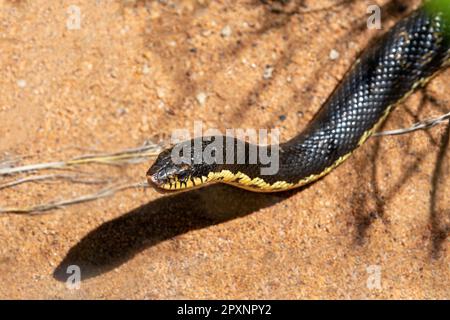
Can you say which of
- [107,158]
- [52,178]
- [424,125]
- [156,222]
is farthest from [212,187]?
[424,125]

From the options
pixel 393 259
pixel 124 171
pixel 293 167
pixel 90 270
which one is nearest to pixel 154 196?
pixel 124 171

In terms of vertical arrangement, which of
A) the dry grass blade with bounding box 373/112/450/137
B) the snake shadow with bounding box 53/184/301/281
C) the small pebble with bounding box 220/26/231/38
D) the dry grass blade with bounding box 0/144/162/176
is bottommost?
the snake shadow with bounding box 53/184/301/281

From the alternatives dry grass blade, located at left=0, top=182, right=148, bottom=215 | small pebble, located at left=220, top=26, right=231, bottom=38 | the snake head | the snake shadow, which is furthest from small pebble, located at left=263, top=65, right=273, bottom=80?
dry grass blade, located at left=0, top=182, right=148, bottom=215

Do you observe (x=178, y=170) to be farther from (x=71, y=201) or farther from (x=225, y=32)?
(x=225, y=32)

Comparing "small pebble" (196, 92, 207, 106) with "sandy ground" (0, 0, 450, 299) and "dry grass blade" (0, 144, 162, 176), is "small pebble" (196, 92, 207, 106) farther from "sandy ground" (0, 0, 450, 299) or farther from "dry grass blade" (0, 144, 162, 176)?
"dry grass blade" (0, 144, 162, 176)

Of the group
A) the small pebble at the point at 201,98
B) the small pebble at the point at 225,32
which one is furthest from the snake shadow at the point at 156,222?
the small pebble at the point at 225,32

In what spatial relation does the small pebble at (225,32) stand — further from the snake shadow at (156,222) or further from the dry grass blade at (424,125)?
the dry grass blade at (424,125)

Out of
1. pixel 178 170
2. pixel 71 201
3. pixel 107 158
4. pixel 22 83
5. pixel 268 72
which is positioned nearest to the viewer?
pixel 178 170
